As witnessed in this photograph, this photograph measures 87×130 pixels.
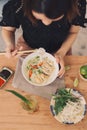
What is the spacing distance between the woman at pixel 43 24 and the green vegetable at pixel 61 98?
0.34ft

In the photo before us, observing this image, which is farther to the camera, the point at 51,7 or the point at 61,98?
the point at 61,98

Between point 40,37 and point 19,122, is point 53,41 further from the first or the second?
point 19,122

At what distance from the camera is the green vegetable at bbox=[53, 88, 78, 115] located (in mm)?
1132

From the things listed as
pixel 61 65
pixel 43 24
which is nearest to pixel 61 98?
pixel 61 65

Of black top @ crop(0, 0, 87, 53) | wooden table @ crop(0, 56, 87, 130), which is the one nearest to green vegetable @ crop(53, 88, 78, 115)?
wooden table @ crop(0, 56, 87, 130)

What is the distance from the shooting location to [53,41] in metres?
1.40

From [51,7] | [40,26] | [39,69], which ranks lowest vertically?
[39,69]

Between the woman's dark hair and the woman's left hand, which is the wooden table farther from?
the woman's dark hair

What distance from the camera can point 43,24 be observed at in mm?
1248

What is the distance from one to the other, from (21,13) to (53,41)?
0.83 feet

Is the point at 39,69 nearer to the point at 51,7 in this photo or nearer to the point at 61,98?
the point at 61,98

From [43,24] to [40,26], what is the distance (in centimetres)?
2

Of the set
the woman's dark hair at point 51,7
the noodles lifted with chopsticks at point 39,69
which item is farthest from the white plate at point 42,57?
the woman's dark hair at point 51,7

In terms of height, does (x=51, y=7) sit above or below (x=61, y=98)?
above
